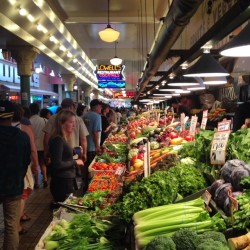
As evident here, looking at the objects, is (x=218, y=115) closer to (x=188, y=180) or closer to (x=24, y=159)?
(x=24, y=159)

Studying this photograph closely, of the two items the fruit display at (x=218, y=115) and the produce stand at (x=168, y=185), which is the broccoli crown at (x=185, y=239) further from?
the fruit display at (x=218, y=115)

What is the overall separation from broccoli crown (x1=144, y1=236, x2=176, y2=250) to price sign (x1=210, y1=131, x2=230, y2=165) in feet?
4.04

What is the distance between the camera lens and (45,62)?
56.9ft

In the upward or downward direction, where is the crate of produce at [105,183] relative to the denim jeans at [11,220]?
upward

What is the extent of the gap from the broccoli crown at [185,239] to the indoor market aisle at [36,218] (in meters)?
3.65

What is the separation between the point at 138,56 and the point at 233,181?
21.1 metres

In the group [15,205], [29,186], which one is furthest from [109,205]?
[29,186]

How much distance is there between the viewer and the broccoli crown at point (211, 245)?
181cm

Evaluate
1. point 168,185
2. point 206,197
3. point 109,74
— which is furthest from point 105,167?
point 109,74

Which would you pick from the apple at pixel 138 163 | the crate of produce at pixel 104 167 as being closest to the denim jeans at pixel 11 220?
the apple at pixel 138 163

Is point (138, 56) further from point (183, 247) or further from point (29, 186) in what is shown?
point (183, 247)

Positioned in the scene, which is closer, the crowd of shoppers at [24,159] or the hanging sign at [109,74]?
the crowd of shoppers at [24,159]

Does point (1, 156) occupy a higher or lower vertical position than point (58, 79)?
lower

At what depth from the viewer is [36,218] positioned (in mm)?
6418
